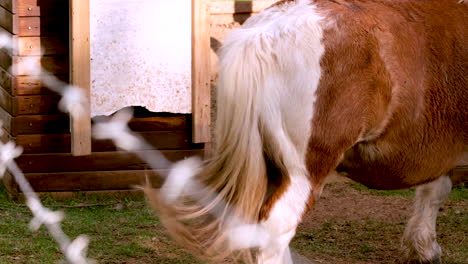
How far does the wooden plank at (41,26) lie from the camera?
7.01m

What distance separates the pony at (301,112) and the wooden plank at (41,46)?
261 centimetres

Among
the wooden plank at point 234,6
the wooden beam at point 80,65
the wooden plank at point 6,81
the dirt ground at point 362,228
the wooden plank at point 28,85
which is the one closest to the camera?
the dirt ground at point 362,228

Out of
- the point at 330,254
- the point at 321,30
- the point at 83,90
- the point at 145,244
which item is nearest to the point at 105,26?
the point at 83,90

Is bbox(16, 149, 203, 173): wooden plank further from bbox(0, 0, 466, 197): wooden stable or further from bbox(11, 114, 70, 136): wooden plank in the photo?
bbox(11, 114, 70, 136): wooden plank

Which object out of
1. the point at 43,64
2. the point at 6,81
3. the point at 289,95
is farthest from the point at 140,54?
the point at 289,95

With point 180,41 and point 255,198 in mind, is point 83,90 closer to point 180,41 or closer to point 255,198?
point 180,41

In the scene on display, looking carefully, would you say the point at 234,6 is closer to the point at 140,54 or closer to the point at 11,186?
the point at 140,54

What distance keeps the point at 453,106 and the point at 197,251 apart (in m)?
1.59

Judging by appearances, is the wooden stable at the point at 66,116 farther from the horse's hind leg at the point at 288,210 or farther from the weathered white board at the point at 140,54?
the horse's hind leg at the point at 288,210

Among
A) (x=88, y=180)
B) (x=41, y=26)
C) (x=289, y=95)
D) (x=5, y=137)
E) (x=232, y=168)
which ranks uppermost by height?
(x=41, y=26)

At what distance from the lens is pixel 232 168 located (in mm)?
4512

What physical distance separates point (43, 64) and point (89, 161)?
0.84 metres

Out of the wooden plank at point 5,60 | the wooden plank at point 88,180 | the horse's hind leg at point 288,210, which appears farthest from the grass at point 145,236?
the horse's hind leg at point 288,210

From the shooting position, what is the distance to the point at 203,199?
463cm
